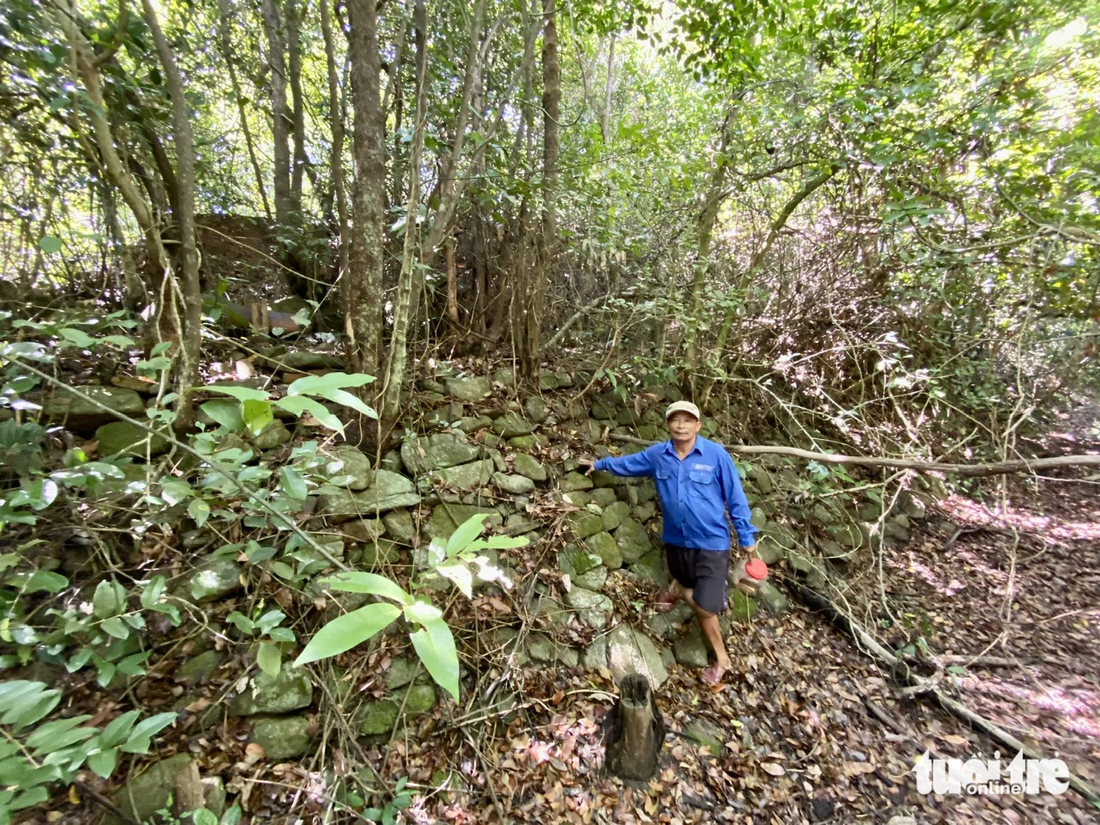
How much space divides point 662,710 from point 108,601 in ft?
9.58

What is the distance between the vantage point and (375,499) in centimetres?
272

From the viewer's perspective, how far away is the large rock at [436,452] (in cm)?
300

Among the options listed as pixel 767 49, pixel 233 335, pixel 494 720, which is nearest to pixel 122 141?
pixel 233 335

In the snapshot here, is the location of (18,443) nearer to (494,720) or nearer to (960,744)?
(494,720)

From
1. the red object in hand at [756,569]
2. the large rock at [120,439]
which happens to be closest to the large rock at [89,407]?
A: the large rock at [120,439]

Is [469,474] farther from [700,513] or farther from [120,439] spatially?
[120,439]

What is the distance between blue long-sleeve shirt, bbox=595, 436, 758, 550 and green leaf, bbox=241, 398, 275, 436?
114 inches

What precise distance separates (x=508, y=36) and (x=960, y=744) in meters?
6.16

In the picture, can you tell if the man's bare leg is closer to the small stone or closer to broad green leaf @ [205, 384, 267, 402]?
the small stone

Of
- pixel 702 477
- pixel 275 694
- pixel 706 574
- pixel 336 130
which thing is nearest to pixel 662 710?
pixel 706 574

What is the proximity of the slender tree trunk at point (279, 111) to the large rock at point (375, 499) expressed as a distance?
239cm

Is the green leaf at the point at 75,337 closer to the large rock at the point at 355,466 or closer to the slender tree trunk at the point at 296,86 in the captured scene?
the large rock at the point at 355,466

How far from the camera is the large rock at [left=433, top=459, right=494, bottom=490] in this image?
10.2 feet

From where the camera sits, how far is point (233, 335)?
→ 9.93ft
